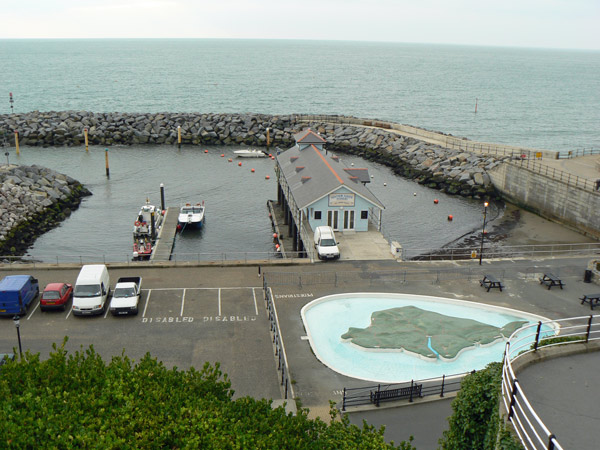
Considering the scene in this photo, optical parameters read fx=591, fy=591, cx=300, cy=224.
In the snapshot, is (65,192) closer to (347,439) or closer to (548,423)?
(347,439)

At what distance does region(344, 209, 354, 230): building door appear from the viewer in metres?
41.2

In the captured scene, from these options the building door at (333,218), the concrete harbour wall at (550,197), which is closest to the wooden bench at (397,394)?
the building door at (333,218)

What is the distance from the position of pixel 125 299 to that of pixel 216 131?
6654 centimetres

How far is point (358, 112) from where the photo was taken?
14550 cm

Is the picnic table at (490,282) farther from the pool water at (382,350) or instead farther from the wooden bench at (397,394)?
the wooden bench at (397,394)

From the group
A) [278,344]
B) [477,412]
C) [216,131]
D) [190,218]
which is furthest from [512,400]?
[216,131]

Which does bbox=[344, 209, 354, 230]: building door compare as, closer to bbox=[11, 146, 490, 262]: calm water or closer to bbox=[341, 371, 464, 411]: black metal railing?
bbox=[11, 146, 490, 262]: calm water

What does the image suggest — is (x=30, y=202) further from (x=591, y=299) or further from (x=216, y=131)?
(x=591, y=299)

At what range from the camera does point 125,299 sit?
28750mm

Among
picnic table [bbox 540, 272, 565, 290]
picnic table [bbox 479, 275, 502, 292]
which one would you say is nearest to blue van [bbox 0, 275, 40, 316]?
picnic table [bbox 479, 275, 502, 292]

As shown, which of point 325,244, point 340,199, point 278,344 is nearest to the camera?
point 278,344

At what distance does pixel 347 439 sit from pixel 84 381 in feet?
22.0

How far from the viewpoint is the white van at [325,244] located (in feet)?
118

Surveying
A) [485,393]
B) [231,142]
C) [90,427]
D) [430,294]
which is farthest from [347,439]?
[231,142]
